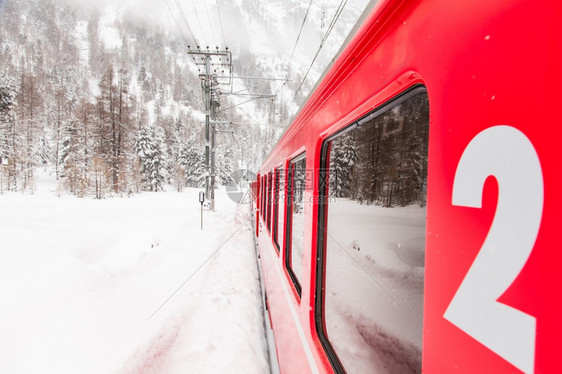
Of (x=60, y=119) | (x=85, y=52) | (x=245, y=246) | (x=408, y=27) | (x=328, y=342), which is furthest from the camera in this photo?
(x=85, y=52)

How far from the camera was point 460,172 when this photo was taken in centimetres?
52

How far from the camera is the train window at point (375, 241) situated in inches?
40.8

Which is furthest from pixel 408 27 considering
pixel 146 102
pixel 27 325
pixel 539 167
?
pixel 146 102

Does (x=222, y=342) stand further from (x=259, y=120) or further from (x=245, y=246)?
(x=259, y=120)

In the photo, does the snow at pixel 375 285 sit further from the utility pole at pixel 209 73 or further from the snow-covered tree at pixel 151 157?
the snow-covered tree at pixel 151 157

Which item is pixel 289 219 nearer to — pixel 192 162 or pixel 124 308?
pixel 124 308

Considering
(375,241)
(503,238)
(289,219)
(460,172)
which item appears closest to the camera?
(503,238)

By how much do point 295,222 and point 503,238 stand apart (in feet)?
6.42

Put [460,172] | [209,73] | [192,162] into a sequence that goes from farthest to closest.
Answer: [192,162] < [209,73] < [460,172]

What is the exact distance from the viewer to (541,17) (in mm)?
351

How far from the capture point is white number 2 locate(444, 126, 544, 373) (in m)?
0.37

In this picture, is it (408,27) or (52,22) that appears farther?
(52,22)

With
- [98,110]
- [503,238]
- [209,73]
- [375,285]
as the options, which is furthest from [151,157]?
[503,238]

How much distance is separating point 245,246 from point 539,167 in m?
8.19
